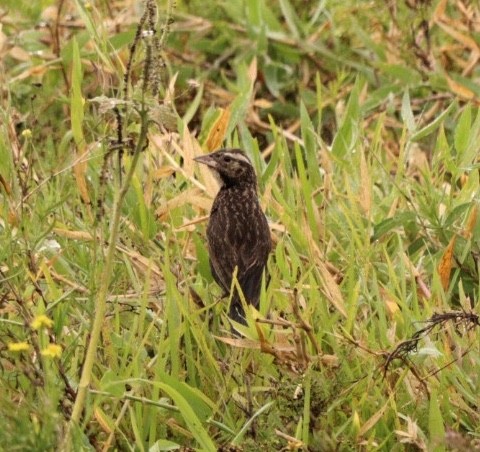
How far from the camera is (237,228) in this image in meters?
A: 5.57

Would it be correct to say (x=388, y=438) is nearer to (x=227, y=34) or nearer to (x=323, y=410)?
(x=323, y=410)

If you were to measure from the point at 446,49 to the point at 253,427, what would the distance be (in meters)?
3.94

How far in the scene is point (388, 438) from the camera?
4336mm

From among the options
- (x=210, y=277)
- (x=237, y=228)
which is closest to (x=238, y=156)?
(x=237, y=228)

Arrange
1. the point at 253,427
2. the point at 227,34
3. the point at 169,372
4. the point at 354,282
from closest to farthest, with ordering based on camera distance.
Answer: the point at 253,427 < the point at 169,372 < the point at 354,282 < the point at 227,34

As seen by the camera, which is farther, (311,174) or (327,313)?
(311,174)

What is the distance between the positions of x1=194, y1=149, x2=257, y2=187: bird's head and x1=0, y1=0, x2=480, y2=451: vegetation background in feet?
0.38

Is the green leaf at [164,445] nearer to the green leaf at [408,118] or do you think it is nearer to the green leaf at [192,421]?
the green leaf at [192,421]

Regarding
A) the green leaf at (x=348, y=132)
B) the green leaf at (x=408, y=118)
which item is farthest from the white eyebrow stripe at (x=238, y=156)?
the green leaf at (x=408, y=118)

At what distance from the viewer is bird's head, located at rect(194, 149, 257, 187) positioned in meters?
5.72

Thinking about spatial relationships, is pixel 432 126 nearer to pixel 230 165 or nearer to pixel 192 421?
pixel 230 165

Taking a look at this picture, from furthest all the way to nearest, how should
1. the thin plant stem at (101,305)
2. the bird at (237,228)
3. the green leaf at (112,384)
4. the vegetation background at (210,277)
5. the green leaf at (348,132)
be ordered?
the green leaf at (348,132) → the bird at (237,228) → the vegetation background at (210,277) → the green leaf at (112,384) → the thin plant stem at (101,305)

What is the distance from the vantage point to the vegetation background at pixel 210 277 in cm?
421

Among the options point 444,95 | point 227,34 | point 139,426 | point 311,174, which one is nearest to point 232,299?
point 139,426
